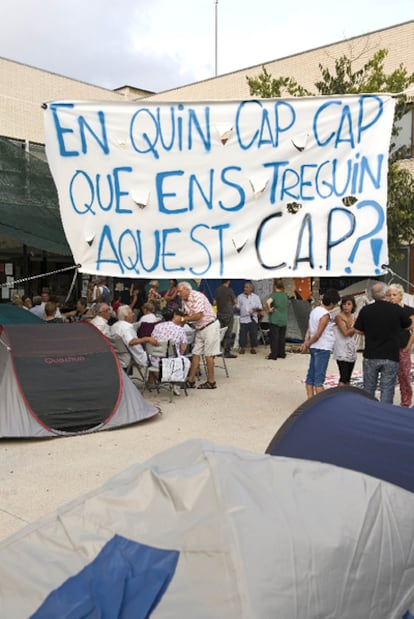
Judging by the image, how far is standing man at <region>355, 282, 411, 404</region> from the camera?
7258mm

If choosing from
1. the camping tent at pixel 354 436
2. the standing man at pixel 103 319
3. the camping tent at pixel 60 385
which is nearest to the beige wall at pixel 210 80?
the standing man at pixel 103 319

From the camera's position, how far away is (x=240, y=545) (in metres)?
2.18

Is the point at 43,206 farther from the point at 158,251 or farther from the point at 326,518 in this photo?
the point at 326,518

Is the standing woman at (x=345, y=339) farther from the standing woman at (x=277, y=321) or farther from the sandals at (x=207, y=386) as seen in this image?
the standing woman at (x=277, y=321)

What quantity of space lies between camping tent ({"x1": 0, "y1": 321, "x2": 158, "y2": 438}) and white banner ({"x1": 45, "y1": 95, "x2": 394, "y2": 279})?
298 centimetres

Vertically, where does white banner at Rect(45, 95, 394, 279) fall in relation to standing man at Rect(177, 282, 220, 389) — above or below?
above

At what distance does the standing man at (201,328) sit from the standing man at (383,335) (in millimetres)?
3035

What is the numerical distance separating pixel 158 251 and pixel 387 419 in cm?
195

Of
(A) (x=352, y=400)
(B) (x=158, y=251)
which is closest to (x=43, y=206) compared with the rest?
(B) (x=158, y=251)

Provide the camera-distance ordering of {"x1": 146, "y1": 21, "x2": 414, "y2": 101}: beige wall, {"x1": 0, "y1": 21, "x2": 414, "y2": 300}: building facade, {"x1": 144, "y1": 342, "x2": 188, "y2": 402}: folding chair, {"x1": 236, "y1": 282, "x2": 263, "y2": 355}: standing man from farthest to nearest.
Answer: {"x1": 146, "y1": 21, "x2": 414, "y2": 101}: beige wall → {"x1": 236, "y1": 282, "x2": 263, "y2": 355}: standing man → {"x1": 0, "y1": 21, "x2": 414, "y2": 300}: building facade → {"x1": 144, "y1": 342, "x2": 188, "y2": 402}: folding chair

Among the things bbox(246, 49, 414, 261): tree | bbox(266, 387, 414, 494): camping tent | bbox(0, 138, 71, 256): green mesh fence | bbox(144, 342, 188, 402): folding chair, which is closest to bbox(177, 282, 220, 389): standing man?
bbox(144, 342, 188, 402): folding chair

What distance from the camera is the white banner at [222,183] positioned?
438 cm

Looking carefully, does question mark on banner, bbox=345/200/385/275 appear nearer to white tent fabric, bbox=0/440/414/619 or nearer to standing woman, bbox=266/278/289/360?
white tent fabric, bbox=0/440/414/619

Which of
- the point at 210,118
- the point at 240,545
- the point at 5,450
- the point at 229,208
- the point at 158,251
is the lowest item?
the point at 5,450
